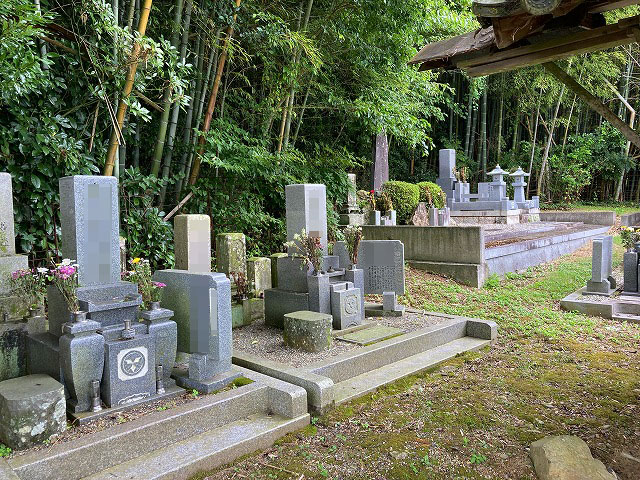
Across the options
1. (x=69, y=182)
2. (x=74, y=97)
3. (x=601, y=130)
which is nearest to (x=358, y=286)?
(x=69, y=182)

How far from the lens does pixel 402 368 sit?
461 cm

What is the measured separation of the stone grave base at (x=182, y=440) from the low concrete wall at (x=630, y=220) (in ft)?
48.1

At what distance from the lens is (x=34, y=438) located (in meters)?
2.82

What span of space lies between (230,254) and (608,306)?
4.96 m

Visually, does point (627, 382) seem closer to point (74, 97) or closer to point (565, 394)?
point (565, 394)

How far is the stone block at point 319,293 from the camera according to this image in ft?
17.5

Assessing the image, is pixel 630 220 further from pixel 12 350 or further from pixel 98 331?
pixel 12 350

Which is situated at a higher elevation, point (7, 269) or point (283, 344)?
point (7, 269)

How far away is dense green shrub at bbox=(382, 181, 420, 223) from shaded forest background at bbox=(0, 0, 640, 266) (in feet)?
4.47

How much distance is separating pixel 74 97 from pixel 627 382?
21.7ft

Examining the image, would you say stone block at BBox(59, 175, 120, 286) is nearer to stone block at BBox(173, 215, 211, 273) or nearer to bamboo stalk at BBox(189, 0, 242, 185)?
stone block at BBox(173, 215, 211, 273)

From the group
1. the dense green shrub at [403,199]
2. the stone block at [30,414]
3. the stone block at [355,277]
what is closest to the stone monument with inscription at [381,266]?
the stone block at [355,277]

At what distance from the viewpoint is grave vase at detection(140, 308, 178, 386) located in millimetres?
3592

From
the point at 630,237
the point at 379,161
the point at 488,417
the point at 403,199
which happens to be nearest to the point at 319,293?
the point at 488,417
